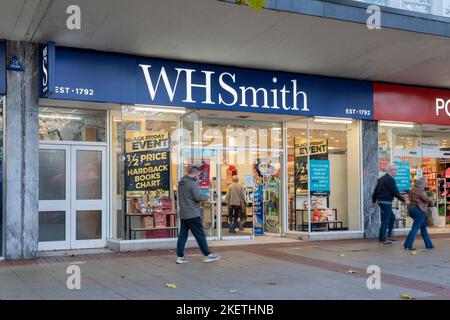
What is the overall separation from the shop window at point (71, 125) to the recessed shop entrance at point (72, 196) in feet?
0.63

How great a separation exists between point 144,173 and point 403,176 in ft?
23.2

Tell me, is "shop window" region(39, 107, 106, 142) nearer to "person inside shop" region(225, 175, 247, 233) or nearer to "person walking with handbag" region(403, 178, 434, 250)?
"person inside shop" region(225, 175, 247, 233)

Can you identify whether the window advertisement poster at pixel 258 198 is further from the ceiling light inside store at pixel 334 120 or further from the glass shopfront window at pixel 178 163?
the ceiling light inside store at pixel 334 120

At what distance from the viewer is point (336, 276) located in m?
8.24

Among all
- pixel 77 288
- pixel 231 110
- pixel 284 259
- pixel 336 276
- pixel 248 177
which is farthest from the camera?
pixel 248 177

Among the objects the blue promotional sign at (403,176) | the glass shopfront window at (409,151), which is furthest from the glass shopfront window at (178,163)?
the blue promotional sign at (403,176)

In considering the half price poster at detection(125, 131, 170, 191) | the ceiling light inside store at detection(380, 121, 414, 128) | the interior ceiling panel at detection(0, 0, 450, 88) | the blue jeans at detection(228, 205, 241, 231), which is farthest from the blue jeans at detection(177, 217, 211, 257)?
the ceiling light inside store at detection(380, 121, 414, 128)

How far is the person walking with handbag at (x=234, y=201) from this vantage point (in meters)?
13.5

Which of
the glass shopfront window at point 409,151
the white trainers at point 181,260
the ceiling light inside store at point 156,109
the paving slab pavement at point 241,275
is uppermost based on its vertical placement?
the ceiling light inside store at point 156,109

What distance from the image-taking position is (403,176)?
14586 mm
